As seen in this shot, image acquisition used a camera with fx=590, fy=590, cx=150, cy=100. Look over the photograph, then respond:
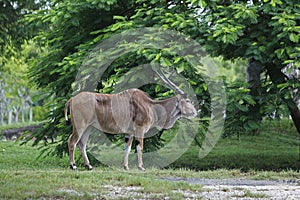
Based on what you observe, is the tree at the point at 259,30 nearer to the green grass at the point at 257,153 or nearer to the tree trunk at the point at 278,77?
the tree trunk at the point at 278,77

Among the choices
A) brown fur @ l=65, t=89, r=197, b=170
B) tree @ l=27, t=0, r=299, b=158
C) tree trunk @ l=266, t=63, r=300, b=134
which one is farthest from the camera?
tree trunk @ l=266, t=63, r=300, b=134

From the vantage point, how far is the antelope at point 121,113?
11.3 meters

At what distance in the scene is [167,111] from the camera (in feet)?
39.5

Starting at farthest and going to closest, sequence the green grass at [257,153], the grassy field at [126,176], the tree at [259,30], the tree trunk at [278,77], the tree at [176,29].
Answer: the green grass at [257,153] → the tree trunk at [278,77] → the tree at [176,29] → the tree at [259,30] → the grassy field at [126,176]

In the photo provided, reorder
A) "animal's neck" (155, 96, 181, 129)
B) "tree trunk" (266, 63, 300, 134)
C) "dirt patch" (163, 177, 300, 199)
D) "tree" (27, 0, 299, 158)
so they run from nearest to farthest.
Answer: "dirt patch" (163, 177, 300, 199) < "animal's neck" (155, 96, 181, 129) < "tree" (27, 0, 299, 158) < "tree trunk" (266, 63, 300, 134)

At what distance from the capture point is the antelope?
37.2ft

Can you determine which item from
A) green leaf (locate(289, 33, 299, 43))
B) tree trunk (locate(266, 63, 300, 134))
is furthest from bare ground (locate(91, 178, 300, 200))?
tree trunk (locate(266, 63, 300, 134))

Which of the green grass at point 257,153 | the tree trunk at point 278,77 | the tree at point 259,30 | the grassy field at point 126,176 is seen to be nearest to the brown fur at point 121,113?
the grassy field at point 126,176

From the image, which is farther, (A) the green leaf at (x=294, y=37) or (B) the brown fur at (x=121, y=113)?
(A) the green leaf at (x=294, y=37)

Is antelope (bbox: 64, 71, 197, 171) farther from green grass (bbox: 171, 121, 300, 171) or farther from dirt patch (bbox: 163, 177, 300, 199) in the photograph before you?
green grass (bbox: 171, 121, 300, 171)

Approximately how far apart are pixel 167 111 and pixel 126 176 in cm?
250

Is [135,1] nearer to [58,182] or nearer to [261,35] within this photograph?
[261,35]

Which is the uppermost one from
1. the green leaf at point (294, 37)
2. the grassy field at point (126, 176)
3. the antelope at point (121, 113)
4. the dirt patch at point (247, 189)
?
the green leaf at point (294, 37)

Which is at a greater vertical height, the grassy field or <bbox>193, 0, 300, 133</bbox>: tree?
<bbox>193, 0, 300, 133</bbox>: tree
